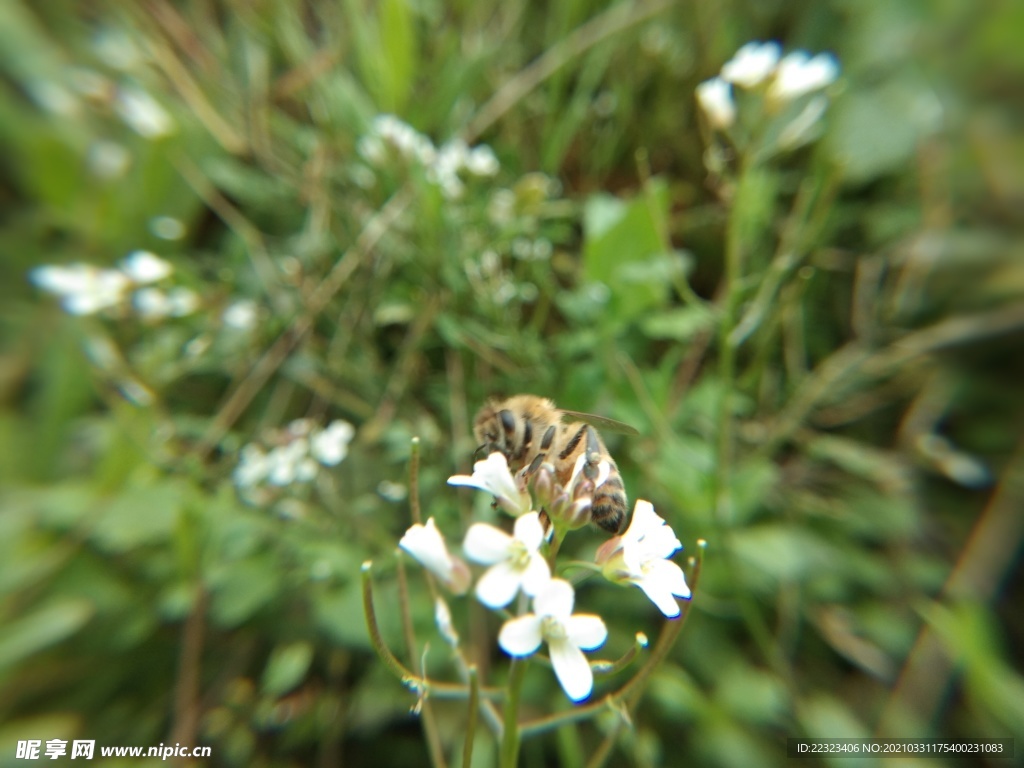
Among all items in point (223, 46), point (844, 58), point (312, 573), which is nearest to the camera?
point (312, 573)

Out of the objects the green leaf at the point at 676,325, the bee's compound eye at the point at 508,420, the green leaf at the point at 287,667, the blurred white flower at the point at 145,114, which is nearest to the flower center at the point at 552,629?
the bee's compound eye at the point at 508,420

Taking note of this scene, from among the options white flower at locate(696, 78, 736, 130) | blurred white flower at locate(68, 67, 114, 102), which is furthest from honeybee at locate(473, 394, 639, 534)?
blurred white flower at locate(68, 67, 114, 102)

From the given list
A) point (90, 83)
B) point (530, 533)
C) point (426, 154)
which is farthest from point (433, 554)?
point (90, 83)

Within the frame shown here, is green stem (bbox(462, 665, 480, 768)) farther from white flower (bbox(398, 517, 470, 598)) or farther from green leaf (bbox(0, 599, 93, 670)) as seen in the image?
green leaf (bbox(0, 599, 93, 670))

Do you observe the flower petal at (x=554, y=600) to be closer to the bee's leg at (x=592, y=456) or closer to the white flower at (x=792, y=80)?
the bee's leg at (x=592, y=456)

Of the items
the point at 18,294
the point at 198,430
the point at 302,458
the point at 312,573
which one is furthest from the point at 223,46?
the point at 312,573

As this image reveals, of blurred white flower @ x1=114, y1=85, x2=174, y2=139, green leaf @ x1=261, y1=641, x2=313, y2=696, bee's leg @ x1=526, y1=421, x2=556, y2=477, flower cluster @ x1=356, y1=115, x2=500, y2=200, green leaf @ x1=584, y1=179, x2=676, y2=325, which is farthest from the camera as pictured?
blurred white flower @ x1=114, y1=85, x2=174, y2=139

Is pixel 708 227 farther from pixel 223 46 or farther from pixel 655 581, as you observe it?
pixel 223 46
